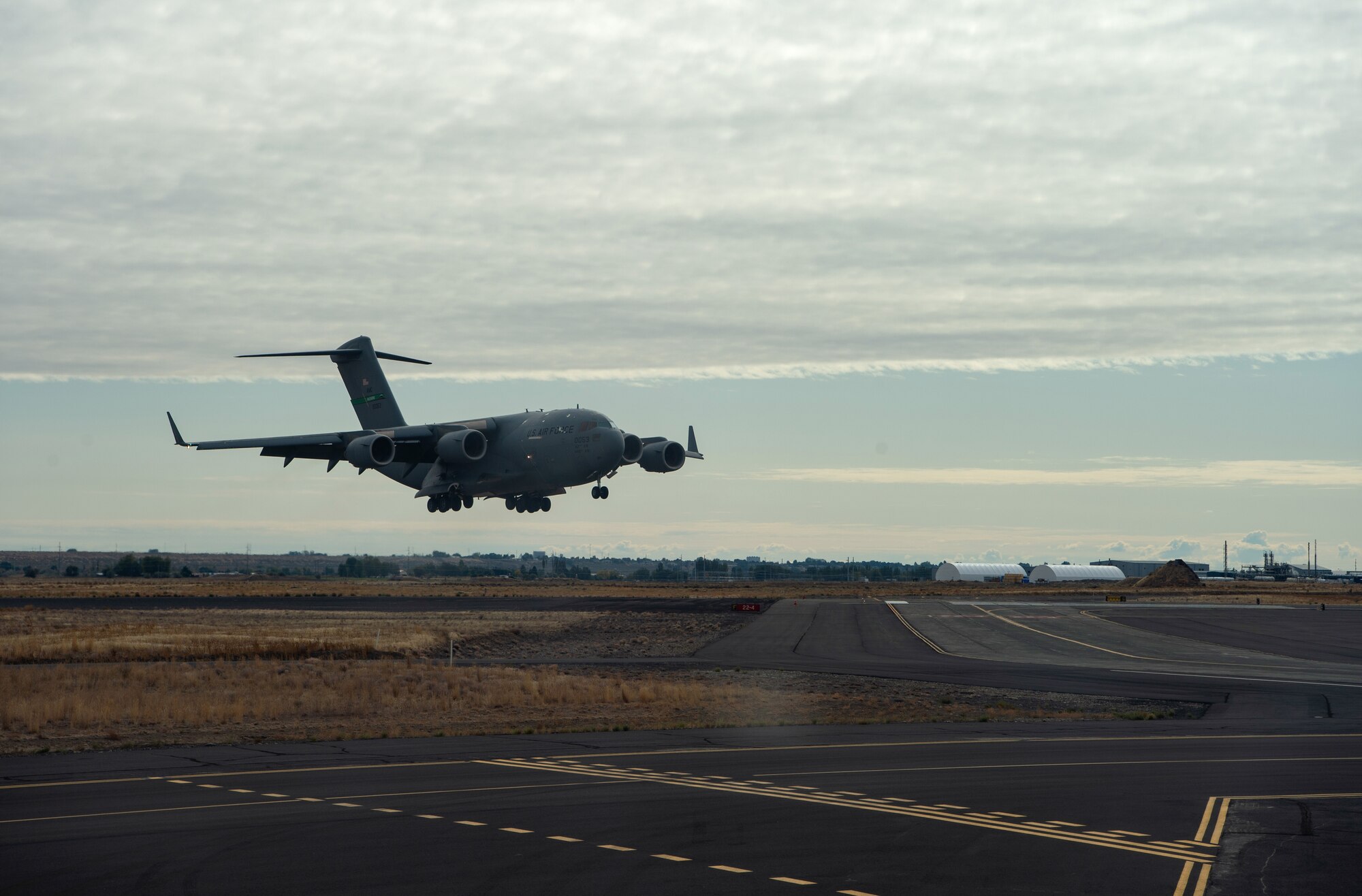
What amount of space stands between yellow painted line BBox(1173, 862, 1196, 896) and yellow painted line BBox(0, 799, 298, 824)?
33.7 ft

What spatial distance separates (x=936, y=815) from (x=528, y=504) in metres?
48.3

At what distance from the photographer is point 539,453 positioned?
186 feet

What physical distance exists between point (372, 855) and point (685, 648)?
3633 centimetres

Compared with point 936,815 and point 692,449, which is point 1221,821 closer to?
point 936,815

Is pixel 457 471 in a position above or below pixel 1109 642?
above

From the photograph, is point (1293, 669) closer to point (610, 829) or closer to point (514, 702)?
point (514, 702)

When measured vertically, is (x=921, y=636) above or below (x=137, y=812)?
above

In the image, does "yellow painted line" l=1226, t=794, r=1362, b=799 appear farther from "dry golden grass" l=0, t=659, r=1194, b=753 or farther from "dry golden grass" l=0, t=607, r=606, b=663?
"dry golden grass" l=0, t=607, r=606, b=663

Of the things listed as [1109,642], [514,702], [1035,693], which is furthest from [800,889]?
[1109,642]

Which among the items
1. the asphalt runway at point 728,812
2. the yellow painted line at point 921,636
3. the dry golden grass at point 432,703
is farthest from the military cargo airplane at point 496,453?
the asphalt runway at point 728,812

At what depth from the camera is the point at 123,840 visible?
520 inches

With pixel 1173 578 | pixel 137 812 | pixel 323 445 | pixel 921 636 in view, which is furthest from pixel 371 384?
pixel 1173 578

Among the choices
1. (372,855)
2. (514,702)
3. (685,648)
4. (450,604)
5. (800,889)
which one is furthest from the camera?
(450,604)

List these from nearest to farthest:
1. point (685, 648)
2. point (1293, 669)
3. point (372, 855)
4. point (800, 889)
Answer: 1. point (800, 889)
2. point (372, 855)
3. point (1293, 669)
4. point (685, 648)
